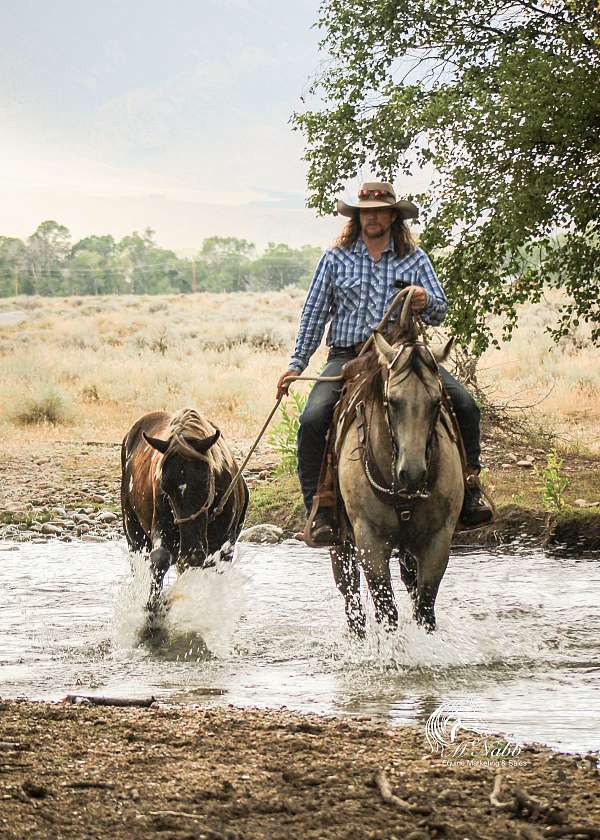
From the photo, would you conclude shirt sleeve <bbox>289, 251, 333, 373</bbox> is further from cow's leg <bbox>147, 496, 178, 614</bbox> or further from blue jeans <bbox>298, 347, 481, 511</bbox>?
cow's leg <bbox>147, 496, 178, 614</bbox>

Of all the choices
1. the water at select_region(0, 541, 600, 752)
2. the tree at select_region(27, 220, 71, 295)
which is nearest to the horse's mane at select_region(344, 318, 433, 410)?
the water at select_region(0, 541, 600, 752)

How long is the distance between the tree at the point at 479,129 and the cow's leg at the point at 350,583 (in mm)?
6126

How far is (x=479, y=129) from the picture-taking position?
1343 cm

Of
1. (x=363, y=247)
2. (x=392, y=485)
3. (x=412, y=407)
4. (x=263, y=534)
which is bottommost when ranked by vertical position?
(x=263, y=534)

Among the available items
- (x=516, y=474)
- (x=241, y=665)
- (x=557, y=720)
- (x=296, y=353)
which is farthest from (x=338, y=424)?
(x=516, y=474)

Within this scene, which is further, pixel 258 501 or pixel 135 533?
pixel 258 501

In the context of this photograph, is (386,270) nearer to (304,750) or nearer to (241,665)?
(241,665)

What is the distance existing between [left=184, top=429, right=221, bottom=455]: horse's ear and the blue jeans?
0.57 metres

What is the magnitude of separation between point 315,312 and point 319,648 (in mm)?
2188

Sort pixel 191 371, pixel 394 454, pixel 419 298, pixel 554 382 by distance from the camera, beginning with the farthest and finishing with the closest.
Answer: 1. pixel 191 371
2. pixel 554 382
3. pixel 419 298
4. pixel 394 454

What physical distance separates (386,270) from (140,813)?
470 cm

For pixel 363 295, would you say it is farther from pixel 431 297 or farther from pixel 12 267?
pixel 12 267

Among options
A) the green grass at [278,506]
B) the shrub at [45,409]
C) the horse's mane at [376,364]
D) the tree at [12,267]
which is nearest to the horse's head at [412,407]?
the horse's mane at [376,364]

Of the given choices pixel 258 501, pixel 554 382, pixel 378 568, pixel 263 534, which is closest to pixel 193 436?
pixel 378 568
